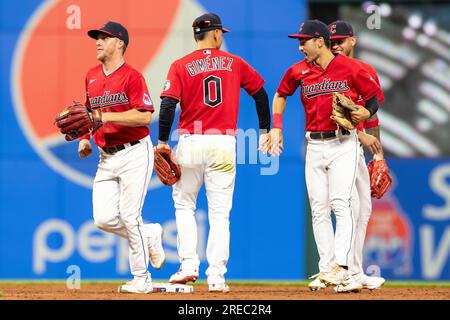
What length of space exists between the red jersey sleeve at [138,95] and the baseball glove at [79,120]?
295 mm

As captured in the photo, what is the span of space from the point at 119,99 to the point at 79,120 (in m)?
0.38

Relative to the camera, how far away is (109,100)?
939cm

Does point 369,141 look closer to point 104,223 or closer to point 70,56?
point 104,223

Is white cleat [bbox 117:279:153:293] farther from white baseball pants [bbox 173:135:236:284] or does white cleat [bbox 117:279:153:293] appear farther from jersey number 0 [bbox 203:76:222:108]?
jersey number 0 [bbox 203:76:222:108]

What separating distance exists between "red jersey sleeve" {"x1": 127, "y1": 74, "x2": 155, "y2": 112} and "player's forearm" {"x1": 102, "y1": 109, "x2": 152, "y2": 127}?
48 millimetres

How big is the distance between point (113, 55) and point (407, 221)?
5664 millimetres

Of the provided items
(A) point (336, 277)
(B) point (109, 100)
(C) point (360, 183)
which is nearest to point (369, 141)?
(C) point (360, 183)

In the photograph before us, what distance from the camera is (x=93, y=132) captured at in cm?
950

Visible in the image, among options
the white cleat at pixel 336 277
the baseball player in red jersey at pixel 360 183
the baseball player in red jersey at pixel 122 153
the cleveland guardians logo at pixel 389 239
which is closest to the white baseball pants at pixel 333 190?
the white cleat at pixel 336 277

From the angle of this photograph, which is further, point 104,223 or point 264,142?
point 264,142

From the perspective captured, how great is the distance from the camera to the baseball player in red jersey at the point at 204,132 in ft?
31.5

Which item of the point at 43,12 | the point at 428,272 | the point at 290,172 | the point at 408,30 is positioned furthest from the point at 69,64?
the point at 428,272

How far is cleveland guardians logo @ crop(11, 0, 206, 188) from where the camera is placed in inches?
547
